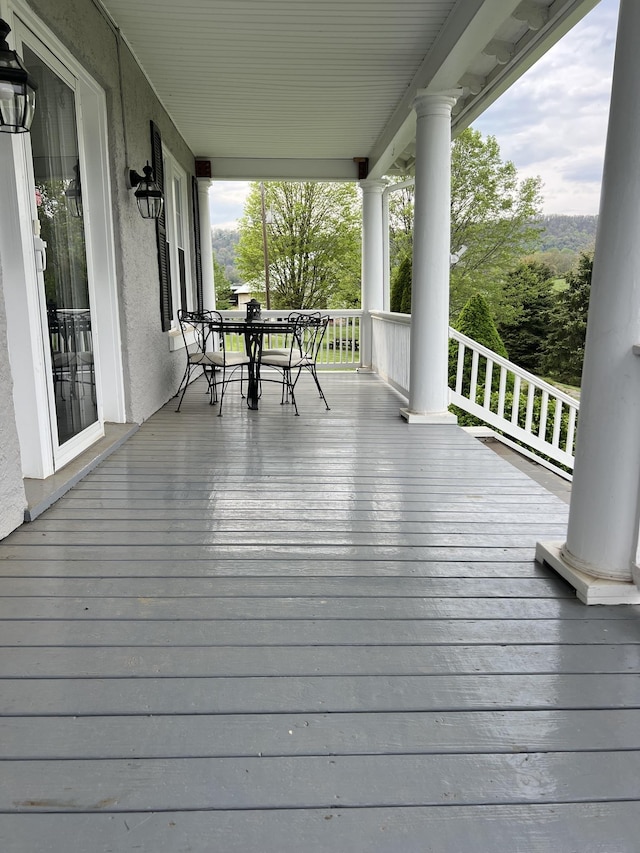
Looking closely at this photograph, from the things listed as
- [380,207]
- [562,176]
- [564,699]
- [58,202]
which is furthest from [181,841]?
[562,176]

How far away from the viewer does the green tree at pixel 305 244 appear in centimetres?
2047

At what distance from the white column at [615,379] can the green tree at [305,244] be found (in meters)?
19.3

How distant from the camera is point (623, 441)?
1.94m

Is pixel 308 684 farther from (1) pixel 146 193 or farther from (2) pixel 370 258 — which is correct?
(2) pixel 370 258

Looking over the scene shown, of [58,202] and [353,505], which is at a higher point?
[58,202]

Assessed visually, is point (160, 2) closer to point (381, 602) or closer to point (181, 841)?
point (381, 602)

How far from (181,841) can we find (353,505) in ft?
6.31

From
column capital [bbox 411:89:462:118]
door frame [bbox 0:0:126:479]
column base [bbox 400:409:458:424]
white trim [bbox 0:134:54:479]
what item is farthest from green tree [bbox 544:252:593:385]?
white trim [bbox 0:134:54:479]

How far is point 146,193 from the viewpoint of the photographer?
4504 millimetres

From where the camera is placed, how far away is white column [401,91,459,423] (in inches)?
187

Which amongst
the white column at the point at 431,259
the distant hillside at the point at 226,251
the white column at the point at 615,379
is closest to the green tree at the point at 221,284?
the distant hillside at the point at 226,251

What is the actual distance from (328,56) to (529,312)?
18.8 meters

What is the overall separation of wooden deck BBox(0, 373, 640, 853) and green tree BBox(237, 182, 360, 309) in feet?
61.5

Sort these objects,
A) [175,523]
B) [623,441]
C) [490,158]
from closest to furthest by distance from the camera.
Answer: [623,441] < [175,523] < [490,158]
